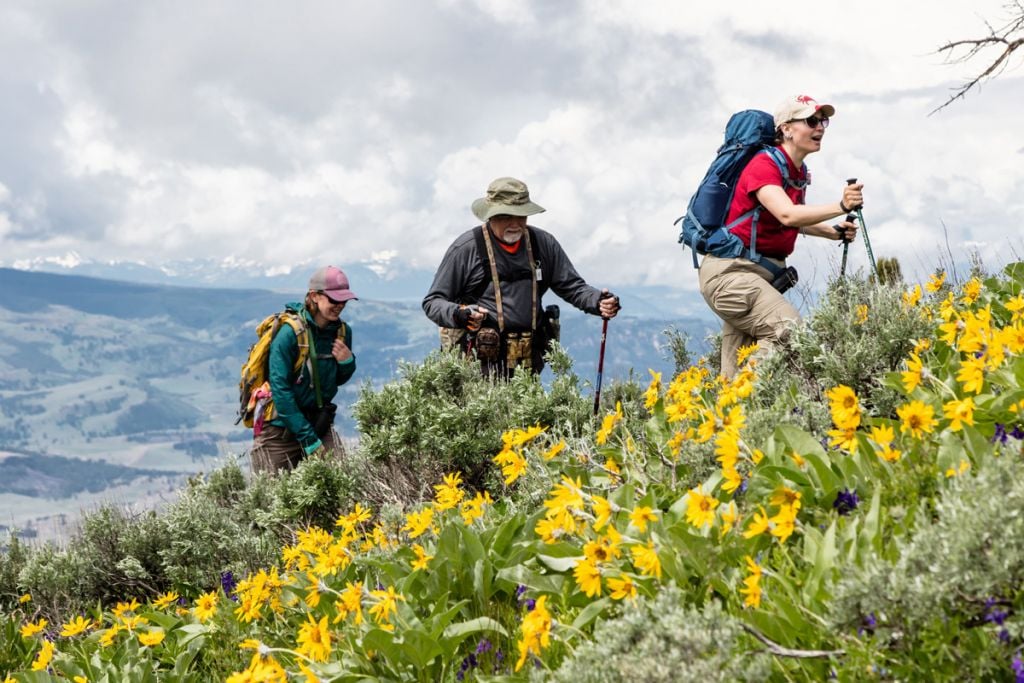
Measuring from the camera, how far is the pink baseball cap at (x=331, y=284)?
294 inches

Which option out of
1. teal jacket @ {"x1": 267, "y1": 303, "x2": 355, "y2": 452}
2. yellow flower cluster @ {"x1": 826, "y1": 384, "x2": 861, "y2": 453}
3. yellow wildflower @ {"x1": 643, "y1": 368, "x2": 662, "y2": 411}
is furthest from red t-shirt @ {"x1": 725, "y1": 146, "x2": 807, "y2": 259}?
yellow flower cluster @ {"x1": 826, "y1": 384, "x2": 861, "y2": 453}

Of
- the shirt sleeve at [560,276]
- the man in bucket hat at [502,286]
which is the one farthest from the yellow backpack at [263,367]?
the shirt sleeve at [560,276]

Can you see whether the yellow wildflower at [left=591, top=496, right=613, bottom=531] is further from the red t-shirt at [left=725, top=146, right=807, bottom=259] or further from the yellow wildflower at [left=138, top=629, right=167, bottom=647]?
the red t-shirt at [left=725, top=146, right=807, bottom=259]

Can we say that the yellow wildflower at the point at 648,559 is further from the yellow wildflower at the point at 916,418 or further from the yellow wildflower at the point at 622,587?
the yellow wildflower at the point at 916,418

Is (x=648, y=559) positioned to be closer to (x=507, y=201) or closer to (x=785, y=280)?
(x=785, y=280)

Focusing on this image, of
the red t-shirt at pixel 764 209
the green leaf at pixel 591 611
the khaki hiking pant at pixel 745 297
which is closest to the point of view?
the green leaf at pixel 591 611

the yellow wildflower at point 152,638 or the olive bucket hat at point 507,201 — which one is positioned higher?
the olive bucket hat at point 507,201

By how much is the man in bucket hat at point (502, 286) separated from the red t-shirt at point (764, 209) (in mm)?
1277

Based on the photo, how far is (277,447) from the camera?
8.19m

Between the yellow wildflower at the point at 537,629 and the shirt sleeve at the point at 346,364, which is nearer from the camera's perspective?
the yellow wildflower at the point at 537,629

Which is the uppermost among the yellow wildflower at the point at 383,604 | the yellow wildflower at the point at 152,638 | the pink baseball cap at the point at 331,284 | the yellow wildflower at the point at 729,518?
the pink baseball cap at the point at 331,284

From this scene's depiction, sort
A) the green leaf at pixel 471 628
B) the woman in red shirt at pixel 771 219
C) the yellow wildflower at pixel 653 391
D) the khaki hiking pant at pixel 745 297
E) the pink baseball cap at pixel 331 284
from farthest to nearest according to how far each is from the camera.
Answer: the pink baseball cap at pixel 331 284 → the khaki hiking pant at pixel 745 297 → the woman in red shirt at pixel 771 219 → the yellow wildflower at pixel 653 391 → the green leaf at pixel 471 628

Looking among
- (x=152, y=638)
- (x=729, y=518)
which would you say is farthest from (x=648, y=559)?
(x=152, y=638)

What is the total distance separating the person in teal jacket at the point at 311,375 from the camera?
24.9 ft
